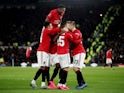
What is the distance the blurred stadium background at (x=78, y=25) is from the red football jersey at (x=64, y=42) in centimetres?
3081

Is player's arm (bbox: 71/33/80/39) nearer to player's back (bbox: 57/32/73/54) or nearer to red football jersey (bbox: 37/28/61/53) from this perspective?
player's back (bbox: 57/32/73/54)

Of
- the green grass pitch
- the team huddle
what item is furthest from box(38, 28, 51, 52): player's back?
the green grass pitch

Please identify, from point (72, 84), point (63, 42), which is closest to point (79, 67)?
point (63, 42)

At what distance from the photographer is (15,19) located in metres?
57.9

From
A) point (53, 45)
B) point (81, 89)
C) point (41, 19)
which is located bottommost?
point (81, 89)

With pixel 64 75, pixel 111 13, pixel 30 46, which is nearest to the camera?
pixel 64 75

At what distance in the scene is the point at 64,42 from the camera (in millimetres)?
15266

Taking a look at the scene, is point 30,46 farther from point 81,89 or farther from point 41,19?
point 81,89

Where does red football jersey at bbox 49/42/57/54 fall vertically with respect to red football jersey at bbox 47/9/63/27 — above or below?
below

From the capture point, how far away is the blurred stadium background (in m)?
47.6

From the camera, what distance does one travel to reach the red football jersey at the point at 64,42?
15180 millimetres

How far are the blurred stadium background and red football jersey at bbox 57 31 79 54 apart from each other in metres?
30.8

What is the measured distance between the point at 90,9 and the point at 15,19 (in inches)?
387

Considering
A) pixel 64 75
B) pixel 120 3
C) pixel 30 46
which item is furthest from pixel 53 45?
pixel 120 3
